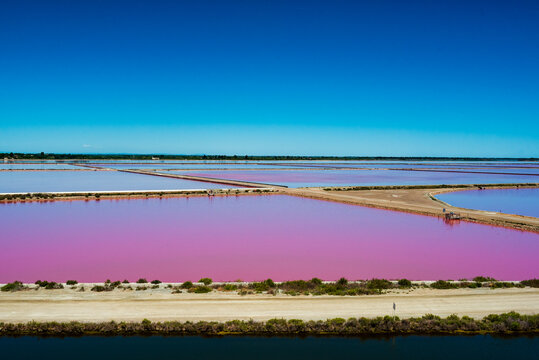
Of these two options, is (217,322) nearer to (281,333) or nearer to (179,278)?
(281,333)

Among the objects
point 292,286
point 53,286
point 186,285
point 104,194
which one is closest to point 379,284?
point 292,286

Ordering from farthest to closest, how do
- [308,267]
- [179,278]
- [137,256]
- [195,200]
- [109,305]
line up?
[195,200] < [137,256] < [308,267] < [179,278] < [109,305]

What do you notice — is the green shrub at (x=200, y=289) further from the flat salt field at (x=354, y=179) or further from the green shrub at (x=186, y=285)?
the flat salt field at (x=354, y=179)

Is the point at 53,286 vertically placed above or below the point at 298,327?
above

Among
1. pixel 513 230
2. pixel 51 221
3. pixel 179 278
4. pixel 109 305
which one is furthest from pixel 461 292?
pixel 51 221

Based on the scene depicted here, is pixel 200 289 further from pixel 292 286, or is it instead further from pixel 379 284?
pixel 379 284

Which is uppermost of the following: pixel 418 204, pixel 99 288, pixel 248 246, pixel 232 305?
pixel 418 204
